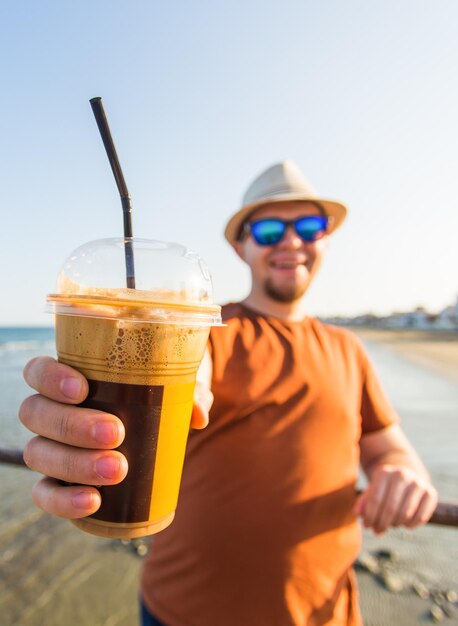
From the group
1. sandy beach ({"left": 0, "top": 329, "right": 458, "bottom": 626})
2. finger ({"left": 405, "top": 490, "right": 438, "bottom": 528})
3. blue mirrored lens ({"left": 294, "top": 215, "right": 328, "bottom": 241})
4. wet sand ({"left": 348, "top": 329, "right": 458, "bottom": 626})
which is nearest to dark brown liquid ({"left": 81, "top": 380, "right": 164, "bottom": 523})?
finger ({"left": 405, "top": 490, "right": 438, "bottom": 528})

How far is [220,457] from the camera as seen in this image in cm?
172

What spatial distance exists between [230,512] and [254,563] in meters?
0.21

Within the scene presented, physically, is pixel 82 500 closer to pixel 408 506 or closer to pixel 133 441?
pixel 133 441

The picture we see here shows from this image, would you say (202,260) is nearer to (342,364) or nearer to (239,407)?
(239,407)

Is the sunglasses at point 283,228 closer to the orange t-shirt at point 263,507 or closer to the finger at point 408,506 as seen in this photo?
the orange t-shirt at point 263,507

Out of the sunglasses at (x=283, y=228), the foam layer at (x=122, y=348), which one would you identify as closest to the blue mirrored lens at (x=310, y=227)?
the sunglasses at (x=283, y=228)

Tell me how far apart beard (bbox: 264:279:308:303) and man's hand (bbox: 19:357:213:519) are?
140 cm

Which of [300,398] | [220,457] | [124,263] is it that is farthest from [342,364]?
[124,263]

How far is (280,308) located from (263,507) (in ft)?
3.13

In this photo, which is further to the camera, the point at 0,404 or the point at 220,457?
the point at 0,404

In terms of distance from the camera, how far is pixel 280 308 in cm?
222

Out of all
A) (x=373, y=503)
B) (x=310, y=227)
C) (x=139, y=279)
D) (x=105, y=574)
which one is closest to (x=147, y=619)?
(x=373, y=503)

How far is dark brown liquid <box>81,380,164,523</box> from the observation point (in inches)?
36.4

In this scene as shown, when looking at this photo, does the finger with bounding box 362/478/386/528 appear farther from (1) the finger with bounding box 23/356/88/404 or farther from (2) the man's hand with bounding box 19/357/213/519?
(1) the finger with bounding box 23/356/88/404
